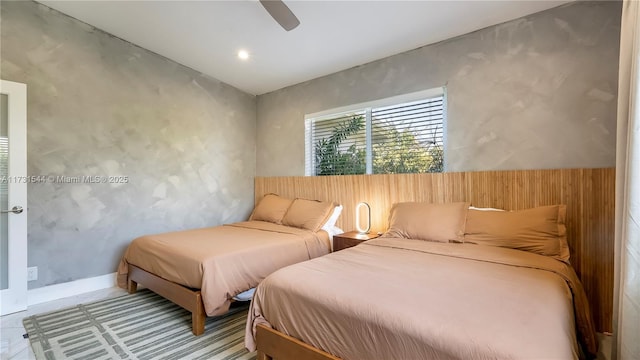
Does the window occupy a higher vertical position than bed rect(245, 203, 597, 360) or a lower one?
higher

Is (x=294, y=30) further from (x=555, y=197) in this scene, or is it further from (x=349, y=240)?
(x=555, y=197)

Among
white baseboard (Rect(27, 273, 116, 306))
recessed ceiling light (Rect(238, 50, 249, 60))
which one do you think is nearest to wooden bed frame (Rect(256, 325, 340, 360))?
white baseboard (Rect(27, 273, 116, 306))

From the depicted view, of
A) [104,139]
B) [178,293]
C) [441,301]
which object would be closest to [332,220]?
[178,293]

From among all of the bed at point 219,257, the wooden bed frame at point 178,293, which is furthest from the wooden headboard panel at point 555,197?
the wooden bed frame at point 178,293

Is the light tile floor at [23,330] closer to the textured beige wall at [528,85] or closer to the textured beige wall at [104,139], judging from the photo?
the textured beige wall at [104,139]

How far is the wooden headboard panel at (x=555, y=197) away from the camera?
2.08 metres

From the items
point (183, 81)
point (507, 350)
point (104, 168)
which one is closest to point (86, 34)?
point (183, 81)

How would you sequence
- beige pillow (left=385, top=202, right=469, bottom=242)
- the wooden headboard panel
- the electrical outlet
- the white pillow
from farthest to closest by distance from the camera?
the white pillow
the electrical outlet
beige pillow (left=385, top=202, right=469, bottom=242)
the wooden headboard panel

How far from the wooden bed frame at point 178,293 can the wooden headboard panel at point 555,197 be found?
6.41 ft

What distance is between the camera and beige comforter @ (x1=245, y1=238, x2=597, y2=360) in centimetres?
101

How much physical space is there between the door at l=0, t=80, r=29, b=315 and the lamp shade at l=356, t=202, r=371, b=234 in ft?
10.3

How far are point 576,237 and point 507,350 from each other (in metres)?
1.87

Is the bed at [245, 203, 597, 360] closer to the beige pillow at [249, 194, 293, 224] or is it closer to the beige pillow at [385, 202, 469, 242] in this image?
the beige pillow at [385, 202, 469, 242]

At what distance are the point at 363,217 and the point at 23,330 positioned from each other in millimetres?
3102
